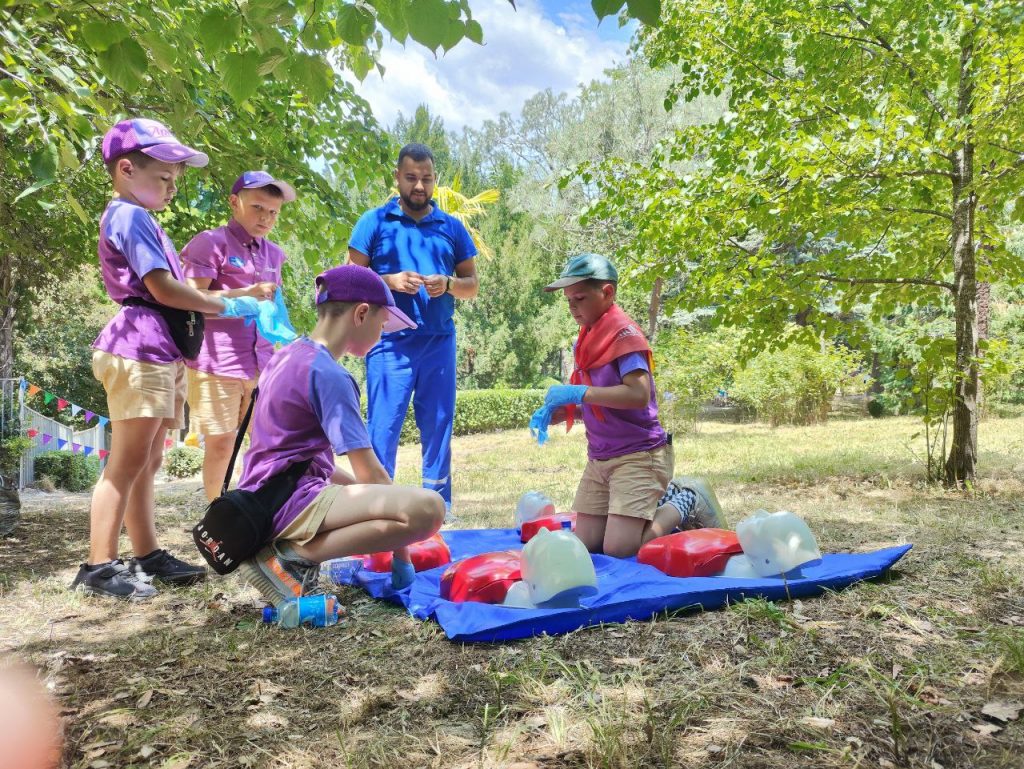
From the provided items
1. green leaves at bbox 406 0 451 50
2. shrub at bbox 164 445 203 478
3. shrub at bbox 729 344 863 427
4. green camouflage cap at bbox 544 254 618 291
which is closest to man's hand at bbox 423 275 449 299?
green camouflage cap at bbox 544 254 618 291

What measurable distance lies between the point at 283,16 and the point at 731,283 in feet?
13.6

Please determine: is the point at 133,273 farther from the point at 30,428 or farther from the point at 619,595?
the point at 30,428

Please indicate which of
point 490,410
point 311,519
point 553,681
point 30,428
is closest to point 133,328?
point 311,519

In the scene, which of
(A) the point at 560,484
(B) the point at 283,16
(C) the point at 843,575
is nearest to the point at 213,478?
(B) the point at 283,16

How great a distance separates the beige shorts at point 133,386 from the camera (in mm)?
2574

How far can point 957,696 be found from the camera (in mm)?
1599

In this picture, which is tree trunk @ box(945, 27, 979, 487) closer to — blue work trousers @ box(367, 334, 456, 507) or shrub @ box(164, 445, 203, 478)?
blue work trousers @ box(367, 334, 456, 507)

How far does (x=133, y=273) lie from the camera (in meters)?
2.65

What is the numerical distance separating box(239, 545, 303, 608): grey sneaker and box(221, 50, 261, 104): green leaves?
1.44 meters

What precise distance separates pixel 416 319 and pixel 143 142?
1534 mm

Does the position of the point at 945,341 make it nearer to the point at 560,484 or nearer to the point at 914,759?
the point at 560,484

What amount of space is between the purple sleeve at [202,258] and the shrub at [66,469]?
9.20 metres

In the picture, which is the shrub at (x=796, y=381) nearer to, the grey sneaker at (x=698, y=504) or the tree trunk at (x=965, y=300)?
the tree trunk at (x=965, y=300)

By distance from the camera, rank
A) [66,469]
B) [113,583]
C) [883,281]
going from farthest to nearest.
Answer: [66,469] < [883,281] < [113,583]
